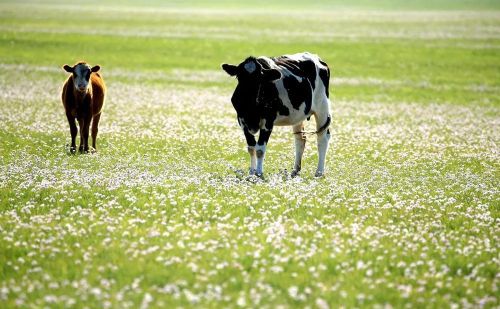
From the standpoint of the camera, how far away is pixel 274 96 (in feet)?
49.7

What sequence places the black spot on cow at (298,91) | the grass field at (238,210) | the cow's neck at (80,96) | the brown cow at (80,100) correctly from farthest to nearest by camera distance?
the cow's neck at (80,96), the brown cow at (80,100), the black spot on cow at (298,91), the grass field at (238,210)

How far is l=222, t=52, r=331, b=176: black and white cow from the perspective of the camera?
48.8 ft

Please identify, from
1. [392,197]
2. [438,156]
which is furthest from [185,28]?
[392,197]

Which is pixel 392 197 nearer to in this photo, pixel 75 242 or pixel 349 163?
pixel 349 163

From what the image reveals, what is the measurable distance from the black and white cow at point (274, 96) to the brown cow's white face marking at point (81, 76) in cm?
456

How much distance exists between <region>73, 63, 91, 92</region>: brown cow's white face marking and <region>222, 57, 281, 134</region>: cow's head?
188 inches

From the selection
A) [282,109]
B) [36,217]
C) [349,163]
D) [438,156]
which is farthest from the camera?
[438,156]

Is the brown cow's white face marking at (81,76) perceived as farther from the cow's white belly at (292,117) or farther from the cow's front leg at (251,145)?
the cow's white belly at (292,117)

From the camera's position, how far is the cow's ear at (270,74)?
14831mm

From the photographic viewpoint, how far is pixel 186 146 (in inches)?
792

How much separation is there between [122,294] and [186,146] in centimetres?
1222

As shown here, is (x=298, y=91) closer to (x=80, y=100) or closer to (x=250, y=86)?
(x=250, y=86)

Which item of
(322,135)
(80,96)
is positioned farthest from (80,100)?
(322,135)

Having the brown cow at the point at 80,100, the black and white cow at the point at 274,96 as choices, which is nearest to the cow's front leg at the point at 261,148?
the black and white cow at the point at 274,96
